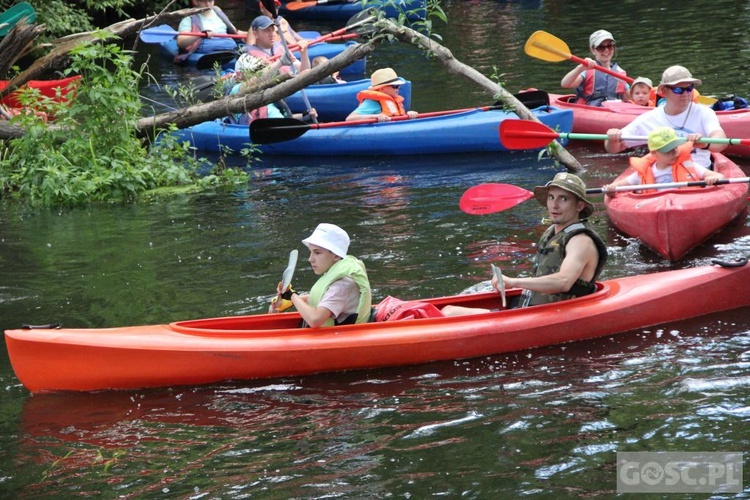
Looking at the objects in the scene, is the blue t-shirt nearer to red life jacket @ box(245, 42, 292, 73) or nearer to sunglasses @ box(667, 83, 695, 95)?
red life jacket @ box(245, 42, 292, 73)

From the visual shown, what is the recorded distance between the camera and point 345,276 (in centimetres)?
557

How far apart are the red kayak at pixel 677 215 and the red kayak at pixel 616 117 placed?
2.16 m

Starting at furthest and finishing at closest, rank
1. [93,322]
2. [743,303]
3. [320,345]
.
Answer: [93,322]
[743,303]
[320,345]

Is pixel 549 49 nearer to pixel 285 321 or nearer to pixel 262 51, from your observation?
pixel 262 51

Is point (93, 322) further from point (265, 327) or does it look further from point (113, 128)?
point (113, 128)

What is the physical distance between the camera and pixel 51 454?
505 centimetres

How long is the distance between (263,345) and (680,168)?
339cm

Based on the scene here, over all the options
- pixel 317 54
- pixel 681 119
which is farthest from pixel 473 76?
pixel 317 54

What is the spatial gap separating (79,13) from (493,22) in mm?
6746

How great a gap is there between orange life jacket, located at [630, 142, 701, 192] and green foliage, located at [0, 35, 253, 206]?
13.8 ft

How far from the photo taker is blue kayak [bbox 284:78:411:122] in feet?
39.3

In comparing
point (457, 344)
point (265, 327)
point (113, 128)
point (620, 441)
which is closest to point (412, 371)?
point (457, 344)

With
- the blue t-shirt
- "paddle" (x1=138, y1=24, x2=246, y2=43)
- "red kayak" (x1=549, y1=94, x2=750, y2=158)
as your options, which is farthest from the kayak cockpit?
"paddle" (x1=138, y1=24, x2=246, y2=43)

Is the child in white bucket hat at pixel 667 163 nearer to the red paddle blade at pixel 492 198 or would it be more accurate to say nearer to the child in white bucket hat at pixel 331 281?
the red paddle blade at pixel 492 198
